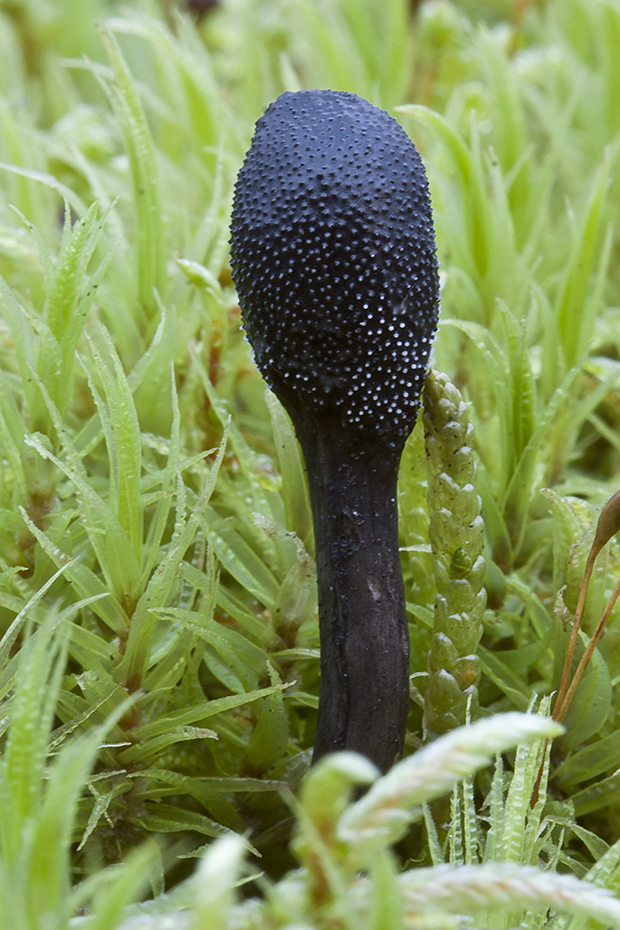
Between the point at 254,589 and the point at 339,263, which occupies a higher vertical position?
the point at 339,263

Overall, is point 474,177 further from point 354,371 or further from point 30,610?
point 30,610

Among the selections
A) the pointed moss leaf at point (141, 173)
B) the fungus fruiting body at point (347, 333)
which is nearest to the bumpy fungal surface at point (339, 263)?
the fungus fruiting body at point (347, 333)

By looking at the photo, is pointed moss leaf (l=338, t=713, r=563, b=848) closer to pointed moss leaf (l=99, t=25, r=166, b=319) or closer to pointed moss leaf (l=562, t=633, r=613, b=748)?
pointed moss leaf (l=562, t=633, r=613, b=748)

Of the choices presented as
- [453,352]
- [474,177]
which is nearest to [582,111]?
[474,177]

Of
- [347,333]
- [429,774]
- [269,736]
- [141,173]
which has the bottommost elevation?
[269,736]

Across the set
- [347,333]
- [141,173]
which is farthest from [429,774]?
[141,173]

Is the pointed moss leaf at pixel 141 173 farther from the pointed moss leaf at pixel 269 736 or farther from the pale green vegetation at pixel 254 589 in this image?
the pointed moss leaf at pixel 269 736

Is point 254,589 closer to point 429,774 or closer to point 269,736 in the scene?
point 269,736
